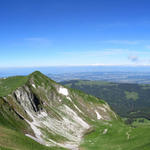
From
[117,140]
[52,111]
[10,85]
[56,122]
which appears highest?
[10,85]

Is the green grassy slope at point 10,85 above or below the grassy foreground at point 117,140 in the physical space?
above

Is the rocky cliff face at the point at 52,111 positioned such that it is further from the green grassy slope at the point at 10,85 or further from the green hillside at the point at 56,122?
the green grassy slope at the point at 10,85

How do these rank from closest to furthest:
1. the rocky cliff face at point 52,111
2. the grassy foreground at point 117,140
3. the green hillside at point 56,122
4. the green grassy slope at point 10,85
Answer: the green hillside at point 56,122 < the grassy foreground at point 117,140 < the rocky cliff face at point 52,111 < the green grassy slope at point 10,85

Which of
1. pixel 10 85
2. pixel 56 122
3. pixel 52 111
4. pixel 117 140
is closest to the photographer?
pixel 117 140

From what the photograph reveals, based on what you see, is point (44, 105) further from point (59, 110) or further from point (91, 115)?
point (91, 115)

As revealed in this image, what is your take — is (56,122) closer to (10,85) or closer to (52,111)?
(52,111)

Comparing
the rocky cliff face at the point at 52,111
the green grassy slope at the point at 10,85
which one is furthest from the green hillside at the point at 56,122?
the green grassy slope at the point at 10,85

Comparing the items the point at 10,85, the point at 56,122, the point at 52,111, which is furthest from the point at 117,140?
the point at 10,85

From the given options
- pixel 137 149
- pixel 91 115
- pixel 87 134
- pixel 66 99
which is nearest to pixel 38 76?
pixel 66 99
